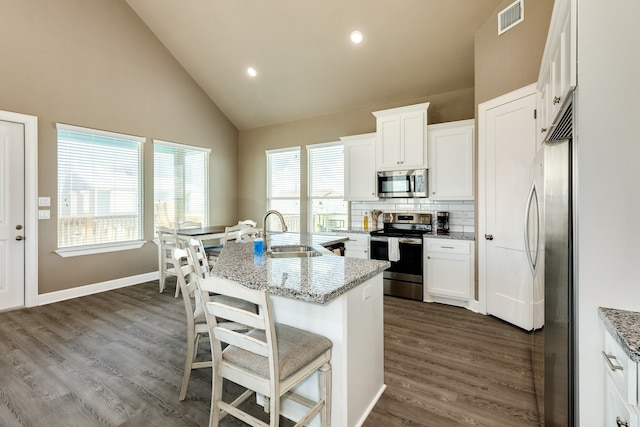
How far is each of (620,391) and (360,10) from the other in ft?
13.5

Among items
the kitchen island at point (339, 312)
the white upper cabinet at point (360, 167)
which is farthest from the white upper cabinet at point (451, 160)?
the kitchen island at point (339, 312)

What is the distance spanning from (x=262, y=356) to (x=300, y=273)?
0.49 metres

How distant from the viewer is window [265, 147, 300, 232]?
20.0ft

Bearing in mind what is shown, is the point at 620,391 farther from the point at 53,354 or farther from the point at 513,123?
the point at 53,354

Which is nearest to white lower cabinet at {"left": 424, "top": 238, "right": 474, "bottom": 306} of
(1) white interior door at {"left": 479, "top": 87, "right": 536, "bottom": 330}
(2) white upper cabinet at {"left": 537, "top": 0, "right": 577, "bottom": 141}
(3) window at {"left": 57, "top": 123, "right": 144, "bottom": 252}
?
(1) white interior door at {"left": 479, "top": 87, "right": 536, "bottom": 330}

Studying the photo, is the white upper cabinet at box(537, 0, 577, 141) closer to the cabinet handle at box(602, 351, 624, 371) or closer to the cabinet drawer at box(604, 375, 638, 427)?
the cabinet handle at box(602, 351, 624, 371)

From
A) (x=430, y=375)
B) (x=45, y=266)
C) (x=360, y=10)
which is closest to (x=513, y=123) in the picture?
(x=360, y=10)

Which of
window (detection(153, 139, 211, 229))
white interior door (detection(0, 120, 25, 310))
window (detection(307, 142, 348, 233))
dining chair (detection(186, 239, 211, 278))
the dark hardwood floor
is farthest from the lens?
window (detection(307, 142, 348, 233))

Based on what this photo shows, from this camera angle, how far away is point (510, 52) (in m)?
3.24

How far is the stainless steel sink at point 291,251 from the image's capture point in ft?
8.10

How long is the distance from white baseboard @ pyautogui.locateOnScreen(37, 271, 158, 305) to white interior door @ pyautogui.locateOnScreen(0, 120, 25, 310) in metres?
0.25

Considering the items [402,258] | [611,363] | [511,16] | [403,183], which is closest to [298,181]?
[403,183]

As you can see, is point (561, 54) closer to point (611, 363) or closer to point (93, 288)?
point (611, 363)

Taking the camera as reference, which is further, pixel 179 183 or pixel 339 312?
pixel 179 183
